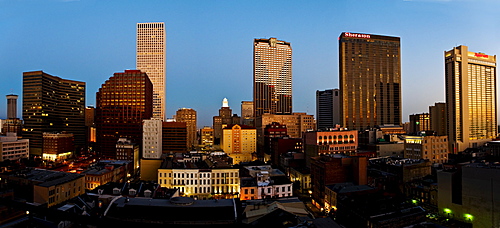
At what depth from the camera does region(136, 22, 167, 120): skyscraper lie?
17638cm

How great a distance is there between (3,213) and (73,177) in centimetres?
1577

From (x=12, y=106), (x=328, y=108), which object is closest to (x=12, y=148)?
(x=12, y=106)

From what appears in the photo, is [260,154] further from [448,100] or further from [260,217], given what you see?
[260,217]

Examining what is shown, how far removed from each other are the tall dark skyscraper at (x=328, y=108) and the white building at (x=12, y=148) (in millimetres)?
146556

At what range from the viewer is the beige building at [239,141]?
10431 centimetres

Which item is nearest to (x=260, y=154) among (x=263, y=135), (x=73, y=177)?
(x=263, y=135)

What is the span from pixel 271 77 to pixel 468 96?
10624cm

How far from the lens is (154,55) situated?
177250 millimetres

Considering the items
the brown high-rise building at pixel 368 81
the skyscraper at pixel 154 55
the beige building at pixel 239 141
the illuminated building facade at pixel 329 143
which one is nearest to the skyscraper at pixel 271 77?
the skyscraper at pixel 154 55

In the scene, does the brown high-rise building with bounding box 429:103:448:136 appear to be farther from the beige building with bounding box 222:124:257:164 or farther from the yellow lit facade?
the yellow lit facade

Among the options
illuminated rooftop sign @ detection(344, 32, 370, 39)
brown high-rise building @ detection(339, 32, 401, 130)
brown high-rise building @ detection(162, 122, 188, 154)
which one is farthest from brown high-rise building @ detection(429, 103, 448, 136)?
brown high-rise building @ detection(162, 122, 188, 154)

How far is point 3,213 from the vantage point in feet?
91.9

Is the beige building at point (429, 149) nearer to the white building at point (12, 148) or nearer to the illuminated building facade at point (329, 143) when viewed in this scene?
the illuminated building facade at point (329, 143)

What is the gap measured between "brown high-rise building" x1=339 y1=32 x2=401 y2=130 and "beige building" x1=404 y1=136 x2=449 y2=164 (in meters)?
64.6
